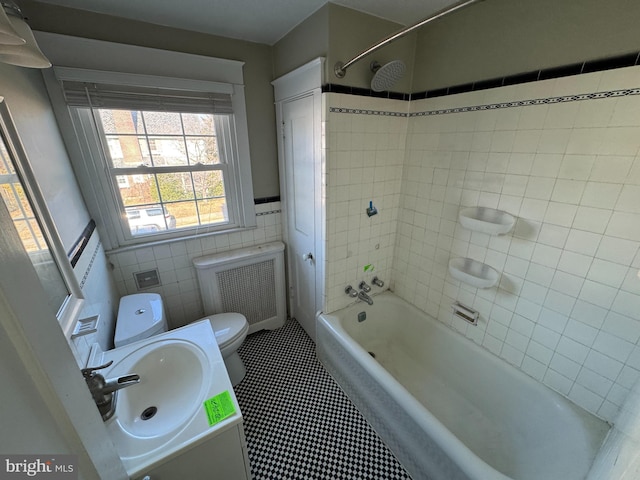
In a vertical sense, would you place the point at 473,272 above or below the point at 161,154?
below

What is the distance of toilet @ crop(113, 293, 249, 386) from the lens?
4.51 ft

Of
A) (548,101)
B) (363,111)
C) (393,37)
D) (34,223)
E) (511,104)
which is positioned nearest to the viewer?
(34,223)

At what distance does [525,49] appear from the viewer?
118cm

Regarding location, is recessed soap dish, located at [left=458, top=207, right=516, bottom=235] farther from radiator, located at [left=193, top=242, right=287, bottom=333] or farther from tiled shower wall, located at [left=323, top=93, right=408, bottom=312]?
radiator, located at [left=193, top=242, right=287, bottom=333]

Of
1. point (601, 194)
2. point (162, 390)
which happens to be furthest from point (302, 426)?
point (601, 194)

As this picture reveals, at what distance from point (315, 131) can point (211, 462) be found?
160 centimetres

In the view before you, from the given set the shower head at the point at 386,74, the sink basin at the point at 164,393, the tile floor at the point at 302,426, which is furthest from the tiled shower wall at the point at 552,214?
the sink basin at the point at 164,393

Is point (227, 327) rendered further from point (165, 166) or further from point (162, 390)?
point (165, 166)

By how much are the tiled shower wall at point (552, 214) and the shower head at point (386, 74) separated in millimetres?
365

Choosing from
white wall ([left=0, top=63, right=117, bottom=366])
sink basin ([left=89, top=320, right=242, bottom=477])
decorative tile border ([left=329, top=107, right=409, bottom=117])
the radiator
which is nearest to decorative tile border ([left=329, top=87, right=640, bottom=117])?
decorative tile border ([left=329, top=107, right=409, bottom=117])

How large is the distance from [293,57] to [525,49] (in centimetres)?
120

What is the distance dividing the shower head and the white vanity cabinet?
1.69m

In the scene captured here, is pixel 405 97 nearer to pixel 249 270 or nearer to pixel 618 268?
pixel 618 268

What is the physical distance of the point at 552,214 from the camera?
123cm
